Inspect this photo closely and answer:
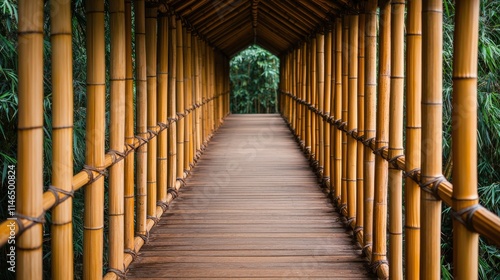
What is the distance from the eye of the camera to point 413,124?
2471 mm

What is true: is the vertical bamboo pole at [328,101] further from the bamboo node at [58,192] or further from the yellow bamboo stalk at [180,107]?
the bamboo node at [58,192]

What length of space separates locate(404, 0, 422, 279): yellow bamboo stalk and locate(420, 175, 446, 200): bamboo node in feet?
0.87

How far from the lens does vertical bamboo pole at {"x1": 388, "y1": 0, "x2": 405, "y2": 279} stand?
109 inches

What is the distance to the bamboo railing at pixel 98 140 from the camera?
1791 mm

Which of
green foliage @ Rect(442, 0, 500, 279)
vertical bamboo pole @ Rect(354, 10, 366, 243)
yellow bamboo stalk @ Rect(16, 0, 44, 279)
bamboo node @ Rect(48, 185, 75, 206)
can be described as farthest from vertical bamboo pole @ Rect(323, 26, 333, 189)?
yellow bamboo stalk @ Rect(16, 0, 44, 279)

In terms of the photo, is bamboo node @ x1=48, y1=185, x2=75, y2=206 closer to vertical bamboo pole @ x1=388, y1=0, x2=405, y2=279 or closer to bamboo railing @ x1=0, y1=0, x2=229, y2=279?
bamboo railing @ x1=0, y1=0, x2=229, y2=279

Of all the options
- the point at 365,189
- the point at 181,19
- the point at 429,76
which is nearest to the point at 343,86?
the point at 365,189

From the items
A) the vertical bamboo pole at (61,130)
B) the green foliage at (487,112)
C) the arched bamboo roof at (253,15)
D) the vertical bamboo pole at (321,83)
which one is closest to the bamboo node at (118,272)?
the vertical bamboo pole at (61,130)

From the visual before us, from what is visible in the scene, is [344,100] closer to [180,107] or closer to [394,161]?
[394,161]

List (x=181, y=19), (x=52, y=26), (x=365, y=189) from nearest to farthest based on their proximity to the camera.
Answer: (x=52, y=26)
(x=365, y=189)
(x=181, y=19)

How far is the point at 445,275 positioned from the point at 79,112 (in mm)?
3497

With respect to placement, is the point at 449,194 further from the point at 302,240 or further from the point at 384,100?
the point at 302,240

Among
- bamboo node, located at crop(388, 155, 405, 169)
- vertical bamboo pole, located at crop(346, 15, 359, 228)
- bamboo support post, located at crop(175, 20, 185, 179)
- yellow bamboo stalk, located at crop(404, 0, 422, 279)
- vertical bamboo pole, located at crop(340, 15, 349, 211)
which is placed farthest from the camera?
bamboo support post, located at crop(175, 20, 185, 179)

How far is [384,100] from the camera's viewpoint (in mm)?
3164
